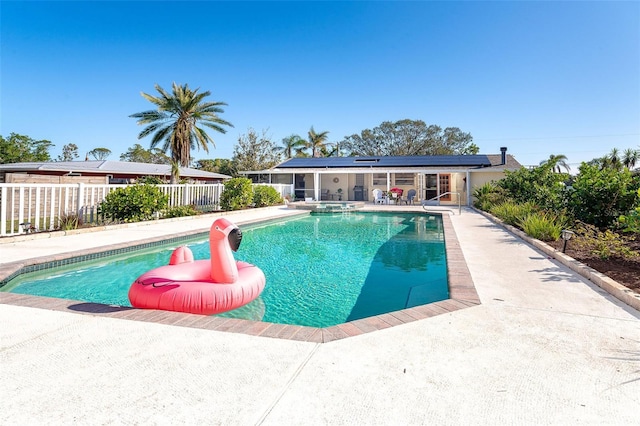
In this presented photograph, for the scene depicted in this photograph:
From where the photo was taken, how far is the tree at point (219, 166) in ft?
121

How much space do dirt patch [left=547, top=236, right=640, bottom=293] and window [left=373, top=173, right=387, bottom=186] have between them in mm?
19130

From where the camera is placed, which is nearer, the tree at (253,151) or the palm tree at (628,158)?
the tree at (253,151)

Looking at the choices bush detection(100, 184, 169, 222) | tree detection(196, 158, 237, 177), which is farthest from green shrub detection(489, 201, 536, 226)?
tree detection(196, 158, 237, 177)

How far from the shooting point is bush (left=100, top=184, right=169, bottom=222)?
10.7m

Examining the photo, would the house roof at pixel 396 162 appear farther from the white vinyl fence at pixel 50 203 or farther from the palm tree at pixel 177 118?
the white vinyl fence at pixel 50 203

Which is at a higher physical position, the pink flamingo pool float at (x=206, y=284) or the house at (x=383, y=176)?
the house at (x=383, y=176)

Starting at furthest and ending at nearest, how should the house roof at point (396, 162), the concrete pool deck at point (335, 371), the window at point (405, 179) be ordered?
1. the house roof at point (396, 162)
2. the window at point (405, 179)
3. the concrete pool deck at point (335, 371)

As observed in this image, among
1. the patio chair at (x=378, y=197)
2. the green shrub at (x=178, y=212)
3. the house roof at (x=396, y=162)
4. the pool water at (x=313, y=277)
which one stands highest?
the house roof at (x=396, y=162)

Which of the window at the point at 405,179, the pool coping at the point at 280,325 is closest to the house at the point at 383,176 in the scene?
the window at the point at 405,179

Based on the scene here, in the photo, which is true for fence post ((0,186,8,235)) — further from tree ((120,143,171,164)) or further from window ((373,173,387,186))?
tree ((120,143,171,164))

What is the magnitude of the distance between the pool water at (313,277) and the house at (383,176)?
46.0 feet

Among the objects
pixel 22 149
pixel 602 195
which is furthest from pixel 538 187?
pixel 22 149

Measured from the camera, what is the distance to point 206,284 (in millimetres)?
3861

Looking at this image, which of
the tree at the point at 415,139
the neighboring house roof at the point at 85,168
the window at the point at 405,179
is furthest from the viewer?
the tree at the point at 415,139
